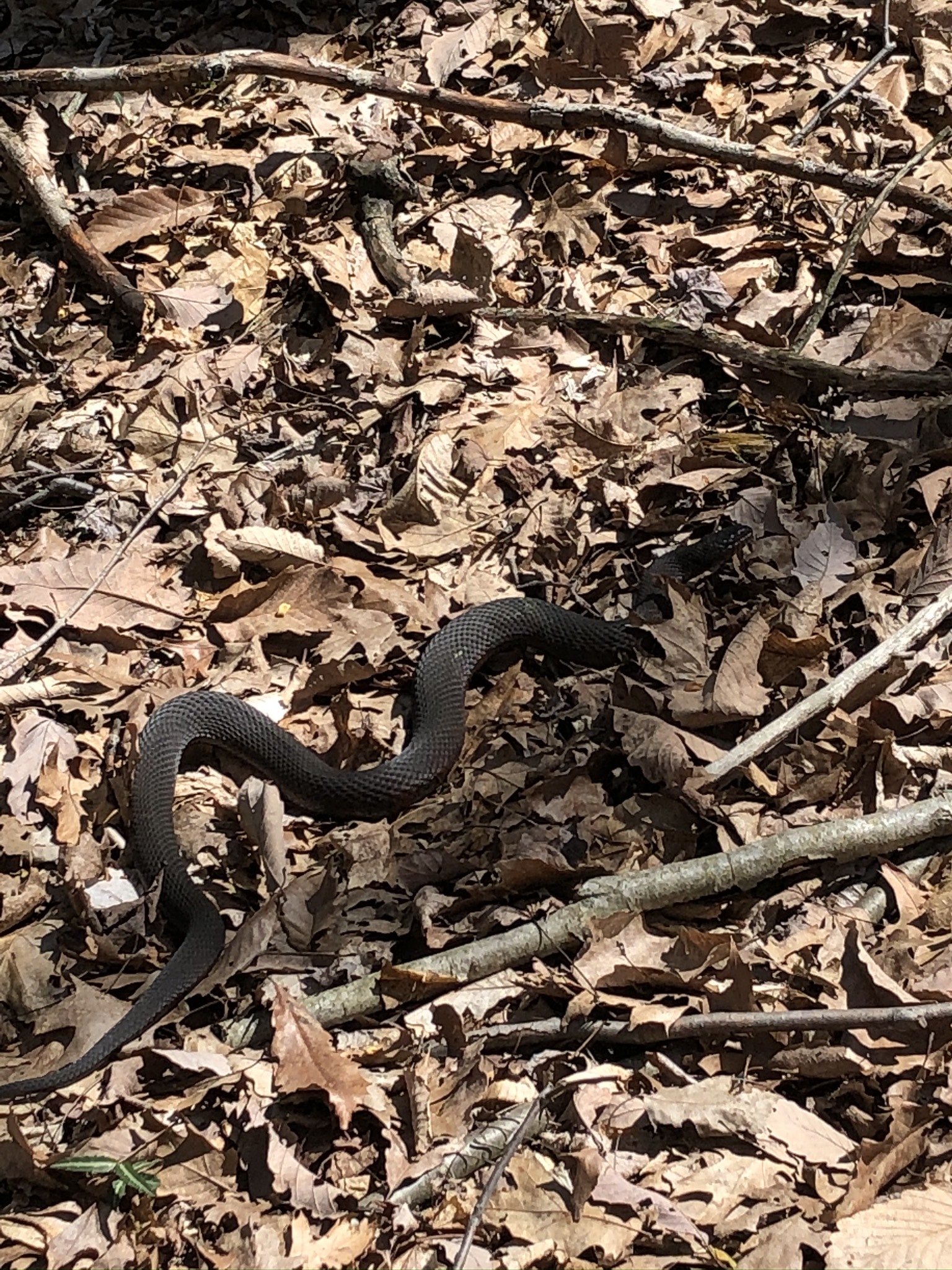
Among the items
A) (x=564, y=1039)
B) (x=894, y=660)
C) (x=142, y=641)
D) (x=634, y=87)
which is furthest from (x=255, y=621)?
(x=634, y=87)

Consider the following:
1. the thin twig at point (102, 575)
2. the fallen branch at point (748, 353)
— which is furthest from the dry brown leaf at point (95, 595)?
the fallen branch at point (748, 353)

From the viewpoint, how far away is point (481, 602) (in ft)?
15.2

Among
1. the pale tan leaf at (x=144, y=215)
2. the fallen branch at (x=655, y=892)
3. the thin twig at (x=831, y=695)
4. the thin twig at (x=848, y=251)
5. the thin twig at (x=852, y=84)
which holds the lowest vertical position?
the fallen branch at (x=655, y=892)

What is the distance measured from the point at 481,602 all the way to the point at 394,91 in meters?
2.99

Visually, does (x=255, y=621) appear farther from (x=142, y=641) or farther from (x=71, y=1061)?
(x=71, y=1061)

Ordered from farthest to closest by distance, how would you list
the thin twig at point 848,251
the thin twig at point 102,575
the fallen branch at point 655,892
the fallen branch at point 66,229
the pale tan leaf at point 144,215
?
the pale tan leaf at point 144,215 < the fallen branch at point 66,229 < the thin twig at point 848,251 < the thin twig at point 102,575 < the fallen branch at point 655,892

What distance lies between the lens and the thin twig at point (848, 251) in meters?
4.79

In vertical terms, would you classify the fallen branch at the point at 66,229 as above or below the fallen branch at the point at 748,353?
above

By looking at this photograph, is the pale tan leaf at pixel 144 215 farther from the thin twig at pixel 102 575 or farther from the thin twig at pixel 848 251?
the thin twig at pixel 848 251

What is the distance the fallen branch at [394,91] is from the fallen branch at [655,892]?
11.3ft

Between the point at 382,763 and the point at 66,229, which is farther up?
the point at 66,229

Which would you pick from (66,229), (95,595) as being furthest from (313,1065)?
(66,229)

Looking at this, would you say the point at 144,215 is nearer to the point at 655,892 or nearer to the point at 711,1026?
the point at 655,892

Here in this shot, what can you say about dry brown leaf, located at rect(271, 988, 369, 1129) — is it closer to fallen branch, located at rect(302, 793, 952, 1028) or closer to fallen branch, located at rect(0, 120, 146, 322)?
fallen branch, located at rect(302, 793, 952, 1028)
